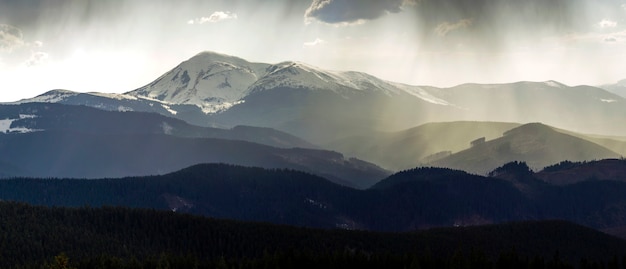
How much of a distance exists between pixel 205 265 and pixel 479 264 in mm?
Result: 57428

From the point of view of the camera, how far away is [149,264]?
18250 centimetres

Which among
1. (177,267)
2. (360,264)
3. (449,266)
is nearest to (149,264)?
(177,267)

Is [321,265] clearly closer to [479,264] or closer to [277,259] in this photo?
[277,259]

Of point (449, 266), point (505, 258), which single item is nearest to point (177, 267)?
point (449, 266)

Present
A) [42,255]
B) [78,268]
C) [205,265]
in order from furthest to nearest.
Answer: [42,255], [205,265], [78,268]

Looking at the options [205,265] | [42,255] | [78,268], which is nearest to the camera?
[78,268]

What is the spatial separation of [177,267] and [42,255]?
1495 inches

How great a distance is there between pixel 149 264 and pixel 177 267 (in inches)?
235

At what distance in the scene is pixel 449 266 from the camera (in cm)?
18138

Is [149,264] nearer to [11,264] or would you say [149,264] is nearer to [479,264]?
[11,264]

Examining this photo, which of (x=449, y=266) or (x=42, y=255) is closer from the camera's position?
(x=449, y=266)

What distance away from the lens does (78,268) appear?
17325 cm

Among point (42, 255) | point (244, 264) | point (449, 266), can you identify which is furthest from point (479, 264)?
point (42, 255)

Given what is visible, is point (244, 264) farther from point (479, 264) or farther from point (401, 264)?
point (479, 264)
